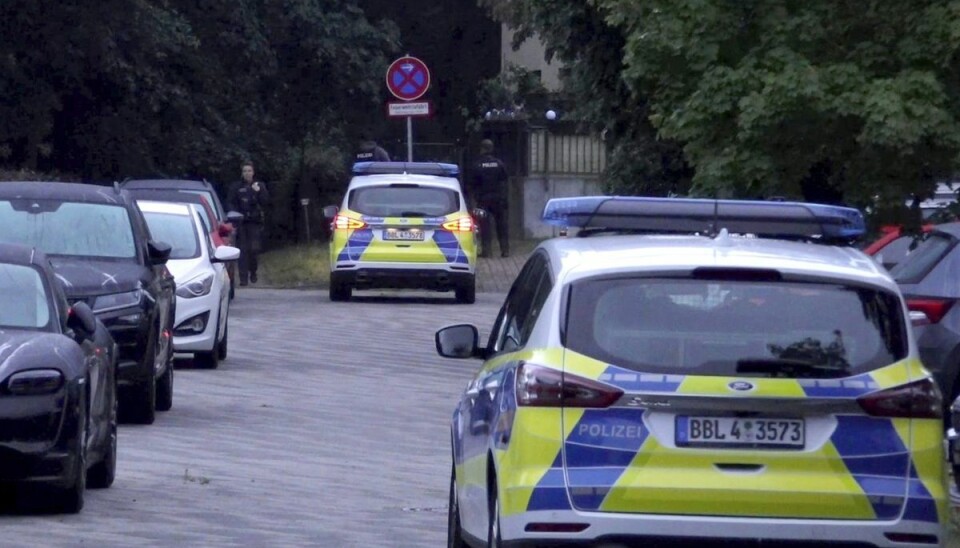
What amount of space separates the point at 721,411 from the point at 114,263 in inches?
356

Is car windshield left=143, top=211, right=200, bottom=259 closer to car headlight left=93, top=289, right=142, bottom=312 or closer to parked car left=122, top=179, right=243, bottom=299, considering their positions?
car headlight left=93, top=289, right=142, bottom=312

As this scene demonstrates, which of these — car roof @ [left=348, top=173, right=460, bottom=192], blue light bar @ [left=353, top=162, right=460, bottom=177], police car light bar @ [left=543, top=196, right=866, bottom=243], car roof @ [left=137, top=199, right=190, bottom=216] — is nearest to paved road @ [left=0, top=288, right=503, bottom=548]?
car roof @ [left=137, top=199, right=190, bottom=216]

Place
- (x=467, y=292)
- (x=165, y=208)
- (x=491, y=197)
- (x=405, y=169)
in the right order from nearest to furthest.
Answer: (x=165, y=208) < (x=467, y=292) < (x=405, y=169) < (x=491, y=197)

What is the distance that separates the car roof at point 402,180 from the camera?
1077 inches

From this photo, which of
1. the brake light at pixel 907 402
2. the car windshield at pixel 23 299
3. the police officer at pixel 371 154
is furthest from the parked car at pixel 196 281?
the police officer at pixel 371 154

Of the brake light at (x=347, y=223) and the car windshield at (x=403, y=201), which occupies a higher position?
the car windshield at (x=403, y=201)

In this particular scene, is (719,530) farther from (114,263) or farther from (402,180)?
(402,180)

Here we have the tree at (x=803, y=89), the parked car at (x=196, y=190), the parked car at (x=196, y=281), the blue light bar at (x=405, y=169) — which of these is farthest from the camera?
the blue light bar at (x=405, y=169)

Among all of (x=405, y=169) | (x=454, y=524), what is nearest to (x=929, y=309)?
(x=454, y=524)

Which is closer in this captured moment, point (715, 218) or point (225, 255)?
point (715, 218)

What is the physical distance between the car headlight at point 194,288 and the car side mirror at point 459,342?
34.0 feet

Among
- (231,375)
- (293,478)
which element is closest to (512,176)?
(231,375)

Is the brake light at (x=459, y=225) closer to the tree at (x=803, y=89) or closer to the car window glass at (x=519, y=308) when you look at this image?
the tree at (x=803, y=89)

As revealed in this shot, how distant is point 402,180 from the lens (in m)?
27.4
